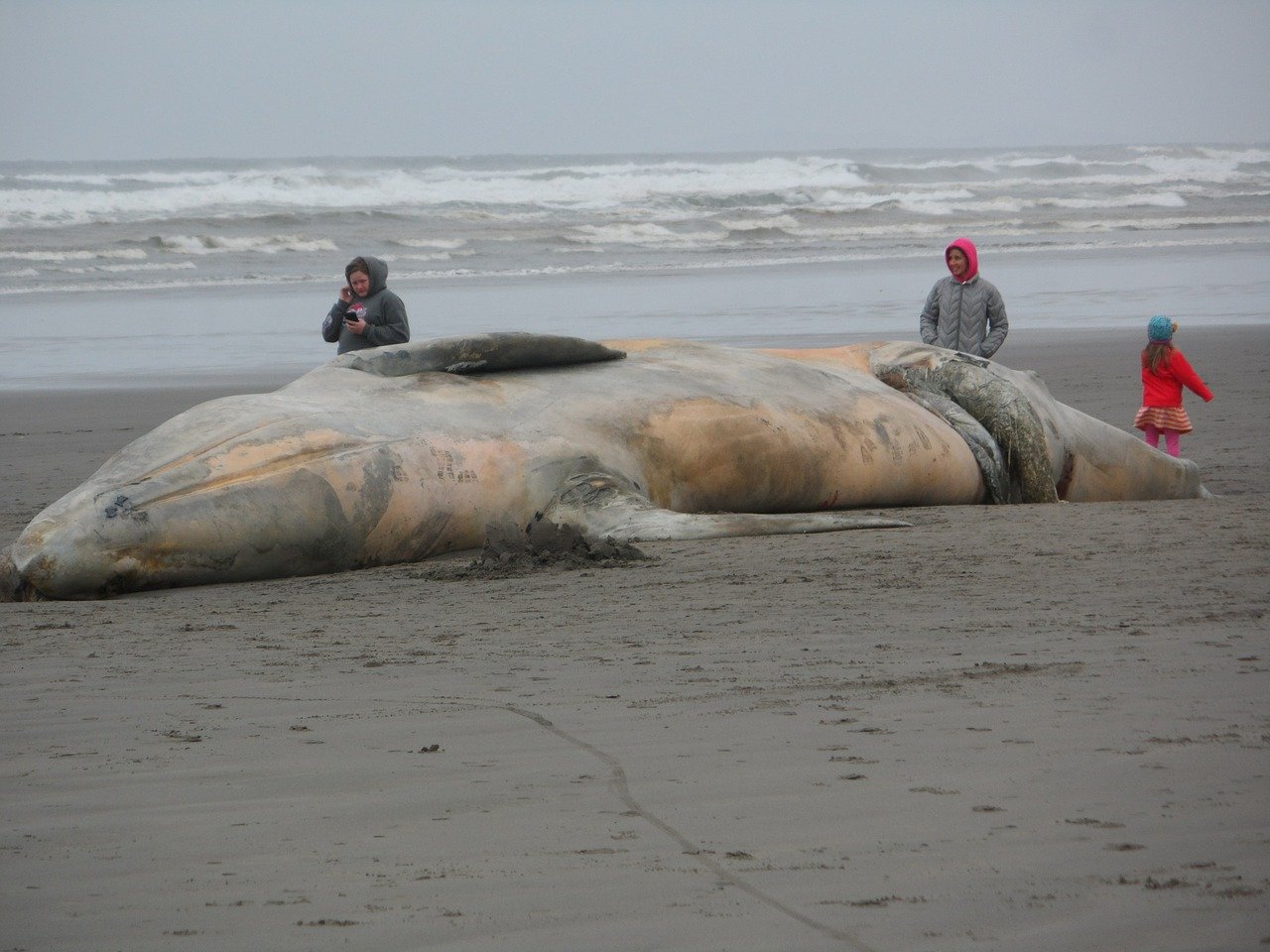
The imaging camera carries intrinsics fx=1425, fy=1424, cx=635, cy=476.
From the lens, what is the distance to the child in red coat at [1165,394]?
10477 millimetres

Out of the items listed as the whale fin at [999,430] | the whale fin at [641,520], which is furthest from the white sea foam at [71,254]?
the whale fin at [641,520]

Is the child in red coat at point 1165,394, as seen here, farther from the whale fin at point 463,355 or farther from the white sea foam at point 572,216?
the white sea foam at point 572,216

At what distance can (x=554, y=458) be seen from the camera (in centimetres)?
719

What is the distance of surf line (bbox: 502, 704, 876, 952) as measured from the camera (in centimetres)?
258

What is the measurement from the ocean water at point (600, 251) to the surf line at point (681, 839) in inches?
497

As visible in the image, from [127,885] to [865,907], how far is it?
145cm

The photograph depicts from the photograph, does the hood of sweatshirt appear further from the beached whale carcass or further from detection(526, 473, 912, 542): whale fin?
detection(526, 473, 912, 542): whale fin

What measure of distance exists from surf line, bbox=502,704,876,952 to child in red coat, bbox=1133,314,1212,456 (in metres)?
7.84

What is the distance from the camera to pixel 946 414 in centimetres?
877

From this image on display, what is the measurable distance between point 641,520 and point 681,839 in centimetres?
395

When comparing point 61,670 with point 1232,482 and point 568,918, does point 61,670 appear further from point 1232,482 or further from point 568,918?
point 1232,482

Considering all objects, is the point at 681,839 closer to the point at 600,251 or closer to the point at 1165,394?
the point at 1165,394

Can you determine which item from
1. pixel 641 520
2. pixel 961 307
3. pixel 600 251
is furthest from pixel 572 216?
pixel 641 520

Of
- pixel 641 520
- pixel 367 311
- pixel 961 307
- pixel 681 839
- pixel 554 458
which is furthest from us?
pixel 961 307
